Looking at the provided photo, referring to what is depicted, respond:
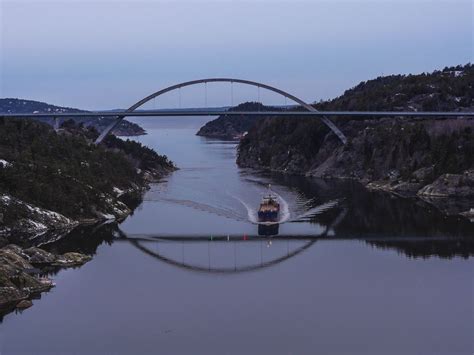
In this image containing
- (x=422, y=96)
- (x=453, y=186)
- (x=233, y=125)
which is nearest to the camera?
(x=453, y=186)

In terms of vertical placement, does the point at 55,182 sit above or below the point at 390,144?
below

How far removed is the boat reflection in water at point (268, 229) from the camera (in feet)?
139

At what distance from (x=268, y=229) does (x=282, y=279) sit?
39.3ft

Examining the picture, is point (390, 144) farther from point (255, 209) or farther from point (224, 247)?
point (224, 247)

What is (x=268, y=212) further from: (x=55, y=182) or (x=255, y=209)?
(x=55, y=182)

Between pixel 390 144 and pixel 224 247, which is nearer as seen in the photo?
pixel 224 247

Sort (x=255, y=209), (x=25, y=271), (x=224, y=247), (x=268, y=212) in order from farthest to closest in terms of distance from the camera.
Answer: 1. (x=255, y=209)
2. (x=268, y=212)
3. (x=224, y=247)
4. (x=25, y=271)

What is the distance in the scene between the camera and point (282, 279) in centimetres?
3139

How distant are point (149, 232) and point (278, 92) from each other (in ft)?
129

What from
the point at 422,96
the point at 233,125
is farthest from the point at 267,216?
the point at 233,125

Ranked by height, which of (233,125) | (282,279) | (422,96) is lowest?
(282,279)

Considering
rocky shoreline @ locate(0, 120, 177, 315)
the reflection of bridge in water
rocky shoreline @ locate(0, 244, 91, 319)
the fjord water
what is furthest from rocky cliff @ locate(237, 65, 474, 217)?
rocky shoreline @ locate(0, 244, 91, 319)

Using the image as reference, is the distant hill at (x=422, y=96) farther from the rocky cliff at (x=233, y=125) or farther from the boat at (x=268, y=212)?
the rocky cliff at (x=233, y=125)

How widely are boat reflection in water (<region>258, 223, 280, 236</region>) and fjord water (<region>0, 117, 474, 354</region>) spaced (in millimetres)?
269
